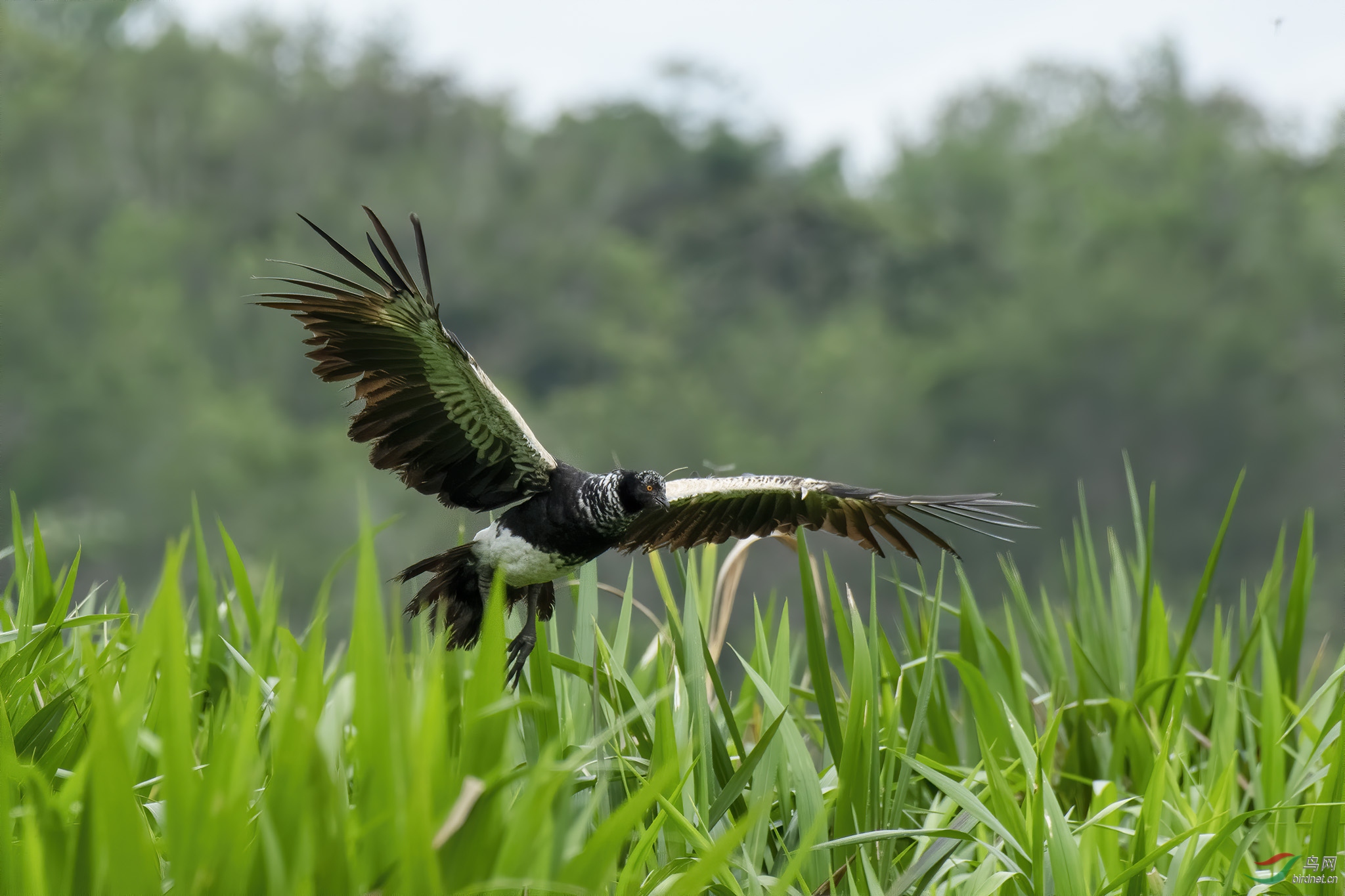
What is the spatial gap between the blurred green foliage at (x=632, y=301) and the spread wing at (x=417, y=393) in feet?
54.4

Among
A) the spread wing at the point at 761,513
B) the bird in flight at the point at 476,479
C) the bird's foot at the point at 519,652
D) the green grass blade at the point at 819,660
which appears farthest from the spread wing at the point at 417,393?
the green grass blade at the point at 819,660

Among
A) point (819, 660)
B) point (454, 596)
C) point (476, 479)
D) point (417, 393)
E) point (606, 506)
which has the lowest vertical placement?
point (819, 660)

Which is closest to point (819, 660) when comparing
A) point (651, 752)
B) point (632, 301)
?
point (651, 752)

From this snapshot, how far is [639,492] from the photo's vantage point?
2.74 meters

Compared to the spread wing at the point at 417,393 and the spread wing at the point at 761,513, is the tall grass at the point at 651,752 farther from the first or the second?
the spread wing at the point at 417,393

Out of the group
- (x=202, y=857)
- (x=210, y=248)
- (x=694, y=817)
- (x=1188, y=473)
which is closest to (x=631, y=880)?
(x=694, y=817)

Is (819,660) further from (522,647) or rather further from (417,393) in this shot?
(417,393)

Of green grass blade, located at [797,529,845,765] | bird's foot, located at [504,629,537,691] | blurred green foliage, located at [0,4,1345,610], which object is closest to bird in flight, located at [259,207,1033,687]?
bird's foot, located at [504,629,537,691]

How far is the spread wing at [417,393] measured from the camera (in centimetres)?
256

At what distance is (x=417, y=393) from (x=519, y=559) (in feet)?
1.48

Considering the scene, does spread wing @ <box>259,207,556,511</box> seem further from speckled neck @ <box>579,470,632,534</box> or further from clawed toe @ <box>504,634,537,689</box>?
clawed toe @ <box>504,634,537,689</box>

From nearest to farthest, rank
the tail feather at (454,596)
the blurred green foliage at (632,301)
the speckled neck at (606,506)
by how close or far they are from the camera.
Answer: the speckled neck at (606,506)
the tail feather at (454,596)
the blurred green foliage at (632,301)

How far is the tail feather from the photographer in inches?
112

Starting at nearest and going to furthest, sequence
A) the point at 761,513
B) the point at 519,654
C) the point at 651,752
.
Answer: the point at 651,752 < the point at 519,654 < the point at 761,513
